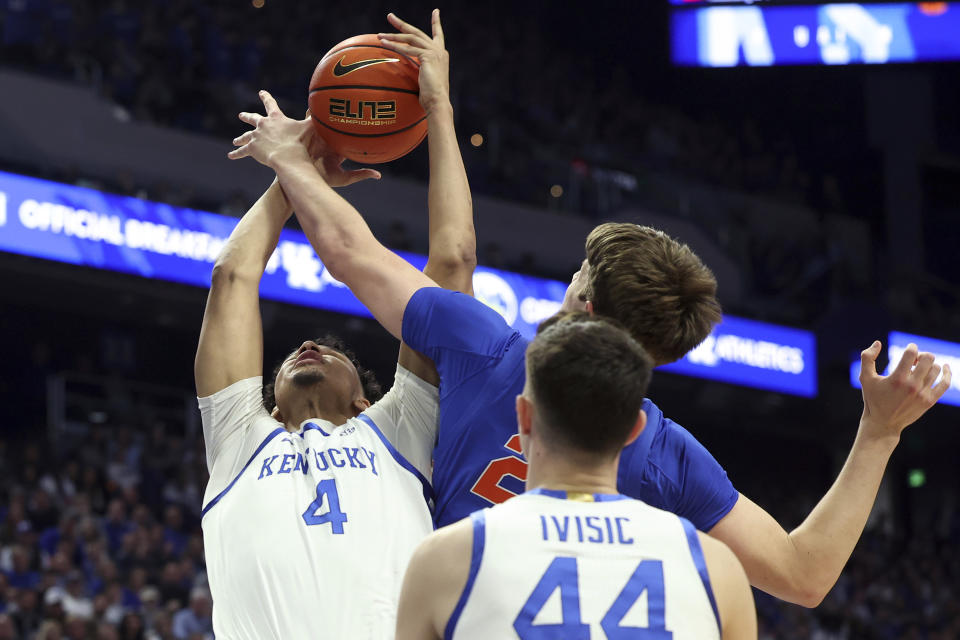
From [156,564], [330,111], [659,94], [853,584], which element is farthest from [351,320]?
[330,111]

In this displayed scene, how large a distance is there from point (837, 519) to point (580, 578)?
1.03 m

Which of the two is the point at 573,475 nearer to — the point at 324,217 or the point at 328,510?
the point at 328,510

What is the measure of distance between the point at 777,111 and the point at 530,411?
70.6ft

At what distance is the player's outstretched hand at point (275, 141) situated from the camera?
3381 millimetres

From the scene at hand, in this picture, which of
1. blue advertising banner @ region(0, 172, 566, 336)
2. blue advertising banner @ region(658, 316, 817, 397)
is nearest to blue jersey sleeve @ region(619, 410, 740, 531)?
blue advertising banner @ region(0, 172, 566, 336)

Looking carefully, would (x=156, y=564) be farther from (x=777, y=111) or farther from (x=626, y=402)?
(x=777, y=111)

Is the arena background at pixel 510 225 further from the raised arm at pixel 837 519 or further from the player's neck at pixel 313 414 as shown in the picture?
the raised arm at pixel 837 519

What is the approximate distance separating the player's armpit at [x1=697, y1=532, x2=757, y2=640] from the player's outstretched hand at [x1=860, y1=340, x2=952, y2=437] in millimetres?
Result: 800

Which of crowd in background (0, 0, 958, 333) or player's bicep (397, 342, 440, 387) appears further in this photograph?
crowd in background (0, 0, 958, 333)

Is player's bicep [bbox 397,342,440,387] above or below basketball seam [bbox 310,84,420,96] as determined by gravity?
below

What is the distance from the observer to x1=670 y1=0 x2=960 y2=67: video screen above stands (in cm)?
1639

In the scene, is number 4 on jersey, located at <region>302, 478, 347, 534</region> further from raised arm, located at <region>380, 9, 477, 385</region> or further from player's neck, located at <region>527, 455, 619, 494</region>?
player's neck, located at <region>527, 455, 619, 494</region>

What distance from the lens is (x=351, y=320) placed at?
1485cm

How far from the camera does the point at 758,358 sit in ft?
56.9
